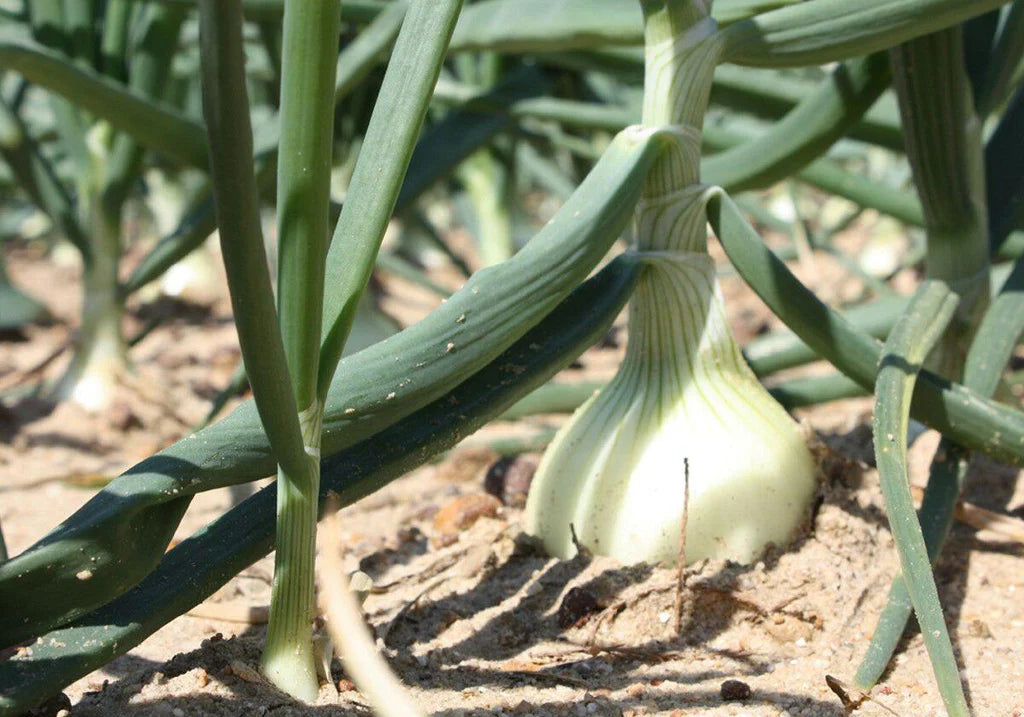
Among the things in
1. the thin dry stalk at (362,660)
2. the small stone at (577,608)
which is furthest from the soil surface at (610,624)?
the thin dry stalk at (362,660)

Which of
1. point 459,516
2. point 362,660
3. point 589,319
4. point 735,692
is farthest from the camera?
point 459,516

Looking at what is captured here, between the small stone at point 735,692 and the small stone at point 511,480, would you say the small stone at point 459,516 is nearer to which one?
the small stone at point 511,480

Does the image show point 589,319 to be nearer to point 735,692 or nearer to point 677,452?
point 677,452

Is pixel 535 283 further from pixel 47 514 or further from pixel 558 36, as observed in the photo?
pixel 47 514

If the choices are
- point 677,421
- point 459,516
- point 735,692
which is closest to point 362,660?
point 735,692

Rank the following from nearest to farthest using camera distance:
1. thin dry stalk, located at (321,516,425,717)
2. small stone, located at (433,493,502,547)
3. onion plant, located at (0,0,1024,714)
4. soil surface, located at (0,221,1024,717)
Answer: thin dry stalk, located at (321,516,425,717) → onion plant, located at (0,0,1024,714) → soil surface, located at (0,221,1024,717) → small stone, located at (433,493,502,547)

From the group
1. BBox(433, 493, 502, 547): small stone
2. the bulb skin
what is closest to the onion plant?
the bulb skin

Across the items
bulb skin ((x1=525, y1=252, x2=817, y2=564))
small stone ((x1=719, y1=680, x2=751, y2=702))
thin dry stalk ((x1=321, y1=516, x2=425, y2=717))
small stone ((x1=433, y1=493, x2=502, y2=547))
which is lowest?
small stone ((x1=719, y1=680, x2=751, y2=702))

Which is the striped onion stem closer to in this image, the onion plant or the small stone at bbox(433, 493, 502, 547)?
the onion plant
